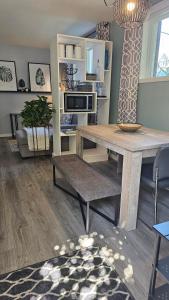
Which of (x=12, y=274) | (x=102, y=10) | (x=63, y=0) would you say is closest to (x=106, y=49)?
(x=102, y=10)

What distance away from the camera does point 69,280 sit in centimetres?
139

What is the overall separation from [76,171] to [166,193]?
1249 millimetres

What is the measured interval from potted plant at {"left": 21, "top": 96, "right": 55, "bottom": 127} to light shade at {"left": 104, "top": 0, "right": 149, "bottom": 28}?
204 cm

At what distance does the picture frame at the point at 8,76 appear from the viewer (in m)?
5.45

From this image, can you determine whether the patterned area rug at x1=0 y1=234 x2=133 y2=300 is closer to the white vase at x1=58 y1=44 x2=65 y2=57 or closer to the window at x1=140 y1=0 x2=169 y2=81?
the window at x1=140 y1=0 x2=169 y2=81

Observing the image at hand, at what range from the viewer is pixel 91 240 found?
1.77m

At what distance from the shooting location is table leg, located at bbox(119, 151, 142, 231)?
174cm

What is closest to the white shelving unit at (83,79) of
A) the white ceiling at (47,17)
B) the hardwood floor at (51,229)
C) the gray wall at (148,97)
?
the gray wall at (148,97)

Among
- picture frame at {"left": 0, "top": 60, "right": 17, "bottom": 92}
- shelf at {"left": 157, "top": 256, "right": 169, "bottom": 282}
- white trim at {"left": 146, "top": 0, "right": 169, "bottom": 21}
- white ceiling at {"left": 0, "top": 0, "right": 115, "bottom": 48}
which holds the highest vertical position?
white ceiling at {"left": 0, "top": 0, "right": 115, "bottom": 48}

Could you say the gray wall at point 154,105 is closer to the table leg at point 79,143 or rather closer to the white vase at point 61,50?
the table leg at point 79,143

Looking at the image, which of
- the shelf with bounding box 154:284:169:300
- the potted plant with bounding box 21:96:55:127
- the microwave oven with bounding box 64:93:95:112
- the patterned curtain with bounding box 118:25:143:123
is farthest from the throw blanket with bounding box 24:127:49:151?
the shelf with bounding box 154:284:169:300

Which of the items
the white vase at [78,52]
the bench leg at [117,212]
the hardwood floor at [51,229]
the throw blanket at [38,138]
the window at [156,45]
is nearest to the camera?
the hardwood floor at [51,229]

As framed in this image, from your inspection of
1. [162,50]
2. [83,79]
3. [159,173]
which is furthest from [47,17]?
[159,173]

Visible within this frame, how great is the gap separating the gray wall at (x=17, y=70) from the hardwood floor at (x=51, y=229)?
3.21 metres
